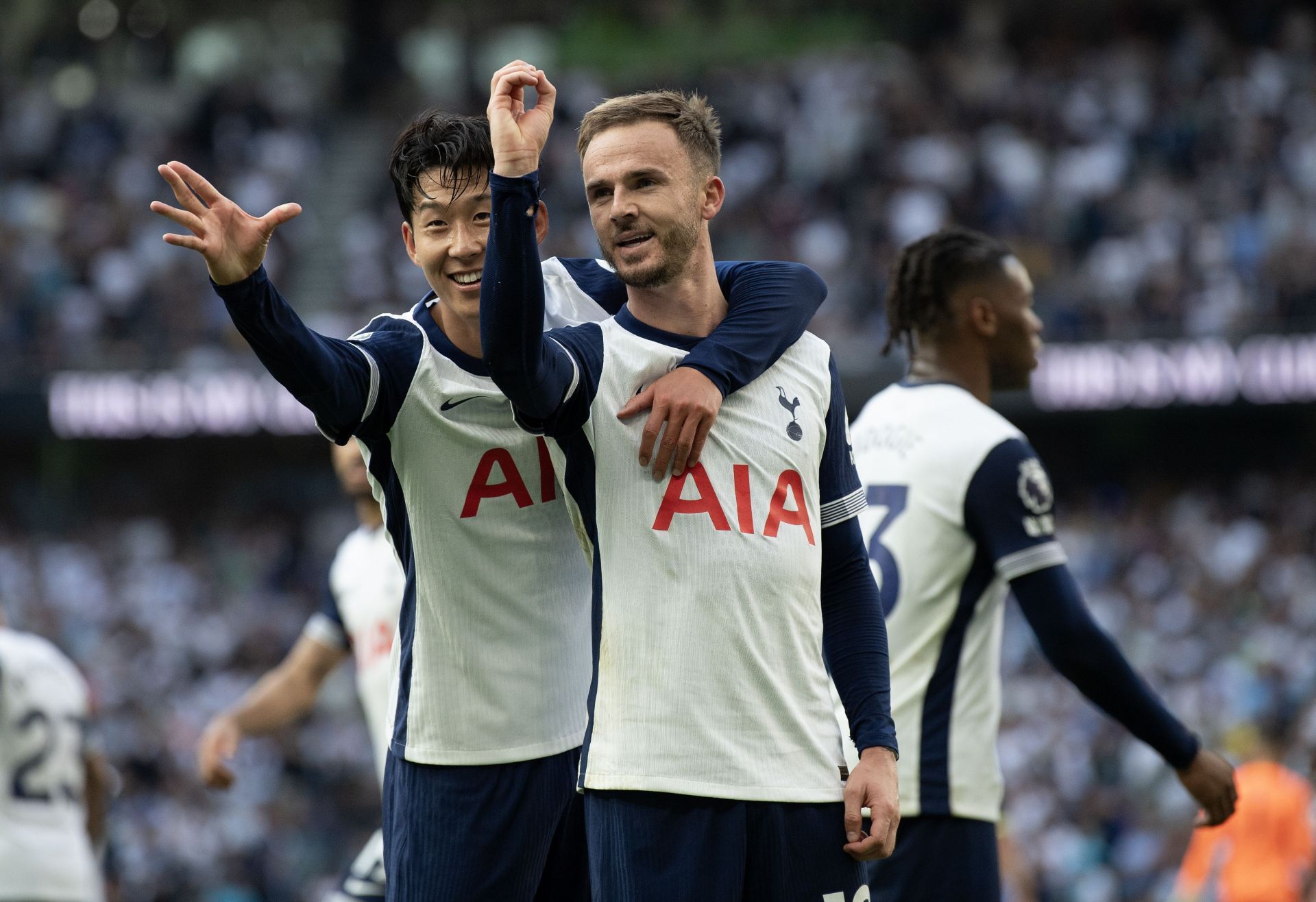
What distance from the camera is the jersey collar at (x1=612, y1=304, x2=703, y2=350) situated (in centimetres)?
311

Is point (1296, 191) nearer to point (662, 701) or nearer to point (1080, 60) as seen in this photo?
point (1080, 60)

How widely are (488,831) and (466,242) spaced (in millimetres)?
1217

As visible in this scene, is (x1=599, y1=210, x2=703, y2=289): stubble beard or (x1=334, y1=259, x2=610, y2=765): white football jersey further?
(x1=334, y1=259, x2=610, y2=765): white football jersey

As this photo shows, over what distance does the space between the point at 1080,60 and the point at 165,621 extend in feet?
43.0

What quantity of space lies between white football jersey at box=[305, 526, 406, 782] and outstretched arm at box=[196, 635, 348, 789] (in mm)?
74

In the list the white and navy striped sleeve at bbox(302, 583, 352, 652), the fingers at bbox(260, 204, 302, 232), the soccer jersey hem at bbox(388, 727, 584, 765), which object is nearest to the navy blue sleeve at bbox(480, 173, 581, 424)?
the fingers at bbox(260, 204, 302, 232)

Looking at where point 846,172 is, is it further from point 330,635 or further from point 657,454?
point 657,454

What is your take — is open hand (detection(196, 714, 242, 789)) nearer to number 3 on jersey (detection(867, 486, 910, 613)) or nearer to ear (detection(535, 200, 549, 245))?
number 3 on jersey (detection(867, 486, 910, 613))

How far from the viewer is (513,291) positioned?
2.69 m

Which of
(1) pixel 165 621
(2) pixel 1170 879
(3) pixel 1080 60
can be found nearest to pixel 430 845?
(2) pixel 1170 879

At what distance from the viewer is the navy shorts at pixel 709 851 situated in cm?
280

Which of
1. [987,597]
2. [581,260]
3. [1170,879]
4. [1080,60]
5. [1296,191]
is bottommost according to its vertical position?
[1170,879]

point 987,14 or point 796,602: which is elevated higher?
point 987,14

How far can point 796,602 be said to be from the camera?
Result: 2.98 meters
